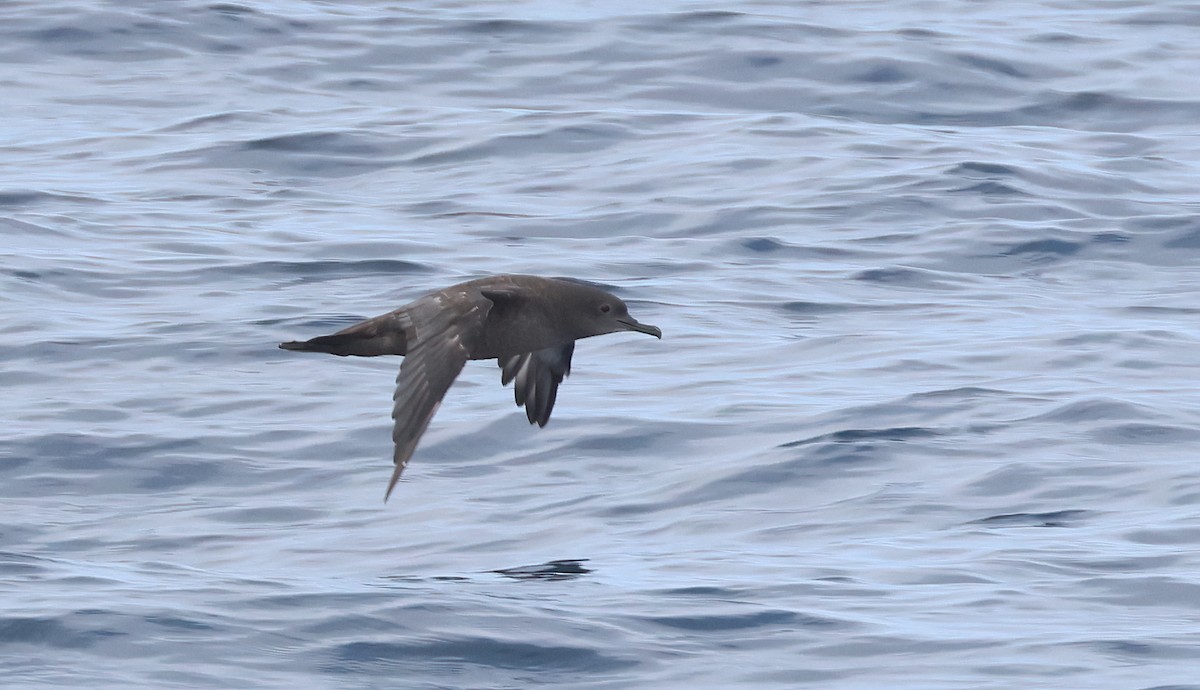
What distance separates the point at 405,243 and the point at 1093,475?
199 inches

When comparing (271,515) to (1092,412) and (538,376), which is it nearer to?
(538,376)

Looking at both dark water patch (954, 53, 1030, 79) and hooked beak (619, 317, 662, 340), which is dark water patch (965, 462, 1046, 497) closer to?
hooked beak (619, 317, 662, 340)

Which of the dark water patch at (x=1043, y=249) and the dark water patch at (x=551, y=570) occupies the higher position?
the dark water patch at (x=551, y=570)

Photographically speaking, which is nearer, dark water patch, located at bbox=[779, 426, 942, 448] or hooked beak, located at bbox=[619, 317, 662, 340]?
hooked beak, located at bbox=[619, 317, 662, 340]

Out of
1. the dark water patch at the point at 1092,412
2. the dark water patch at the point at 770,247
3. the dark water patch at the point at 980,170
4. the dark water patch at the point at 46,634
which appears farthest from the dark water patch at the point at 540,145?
the dark water patch at the point at 46,634

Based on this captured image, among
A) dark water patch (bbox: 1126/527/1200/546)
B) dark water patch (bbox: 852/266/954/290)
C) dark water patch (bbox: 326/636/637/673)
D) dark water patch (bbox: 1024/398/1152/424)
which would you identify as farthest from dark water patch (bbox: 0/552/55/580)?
dark water patch (bbox: 852/266/954/290)

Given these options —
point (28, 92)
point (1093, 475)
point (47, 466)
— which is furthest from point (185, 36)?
point (1093, 475)

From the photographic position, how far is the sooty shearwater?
7426mm

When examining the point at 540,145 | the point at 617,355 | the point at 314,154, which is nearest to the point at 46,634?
the point at 617,355

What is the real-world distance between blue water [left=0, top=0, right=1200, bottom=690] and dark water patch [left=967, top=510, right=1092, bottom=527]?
29 millimetres

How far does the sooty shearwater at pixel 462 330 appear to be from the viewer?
7.43 metres

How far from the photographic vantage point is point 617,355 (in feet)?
36.4

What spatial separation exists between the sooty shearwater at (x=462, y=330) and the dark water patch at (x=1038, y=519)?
1490mm

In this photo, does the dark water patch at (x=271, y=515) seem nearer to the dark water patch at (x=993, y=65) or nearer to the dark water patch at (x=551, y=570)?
the dark water patch at (x=551, y=570)
